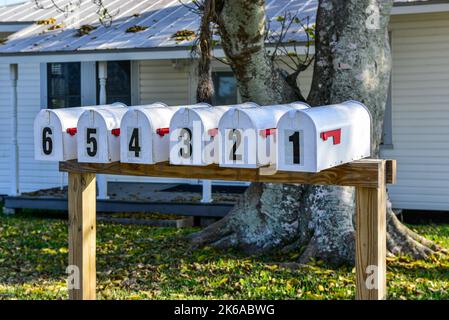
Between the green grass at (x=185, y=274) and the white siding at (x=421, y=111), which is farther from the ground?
the white siding at (x=421, y=111)

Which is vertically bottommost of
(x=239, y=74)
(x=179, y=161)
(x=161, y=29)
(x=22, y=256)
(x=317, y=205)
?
(x=22, y=256)

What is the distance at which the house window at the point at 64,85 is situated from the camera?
16.5 meters

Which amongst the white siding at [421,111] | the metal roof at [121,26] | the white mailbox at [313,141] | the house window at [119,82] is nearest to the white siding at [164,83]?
the house window at [119,82]

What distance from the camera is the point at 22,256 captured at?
10516 mm

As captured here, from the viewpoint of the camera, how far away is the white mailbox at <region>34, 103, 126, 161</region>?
5.88 meters

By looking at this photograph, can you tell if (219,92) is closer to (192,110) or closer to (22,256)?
(22,256)

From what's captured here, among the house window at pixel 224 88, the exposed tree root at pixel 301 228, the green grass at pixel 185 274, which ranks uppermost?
the house window at pixel 224 88

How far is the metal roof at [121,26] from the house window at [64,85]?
0.95m

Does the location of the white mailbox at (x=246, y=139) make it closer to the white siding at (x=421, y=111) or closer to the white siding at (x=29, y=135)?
the white siding at (x=421, y=111)

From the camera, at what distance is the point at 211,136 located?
5.44 m

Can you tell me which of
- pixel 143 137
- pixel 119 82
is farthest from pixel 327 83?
pixel 119 82

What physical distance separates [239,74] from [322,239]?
6.78ft

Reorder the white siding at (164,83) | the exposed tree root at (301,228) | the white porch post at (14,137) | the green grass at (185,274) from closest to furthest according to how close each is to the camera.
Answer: the green grass at (185,274) < the exposed tree root at (301,228) < the white porch post at (14,137) < the white siding at (164,83)
